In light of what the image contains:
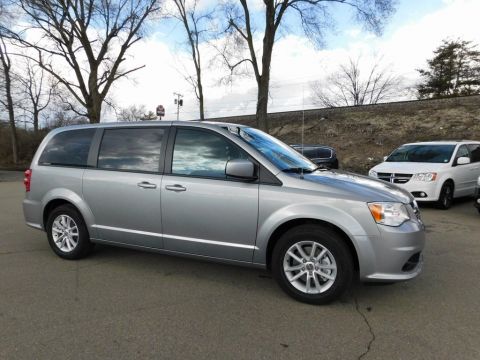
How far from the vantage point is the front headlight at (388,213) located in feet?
11.5

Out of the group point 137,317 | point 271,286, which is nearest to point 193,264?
point 271,286

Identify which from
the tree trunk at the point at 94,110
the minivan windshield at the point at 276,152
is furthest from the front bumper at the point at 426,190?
the tree trunk at the point at 94,110

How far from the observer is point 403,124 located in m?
22.3

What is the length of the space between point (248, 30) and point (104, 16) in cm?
1015

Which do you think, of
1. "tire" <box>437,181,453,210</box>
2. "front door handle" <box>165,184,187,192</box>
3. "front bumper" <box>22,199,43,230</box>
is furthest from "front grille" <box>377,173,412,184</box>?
"front bumper" <box>22,199,43,230</box>

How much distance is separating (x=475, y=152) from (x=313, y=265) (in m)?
9.07

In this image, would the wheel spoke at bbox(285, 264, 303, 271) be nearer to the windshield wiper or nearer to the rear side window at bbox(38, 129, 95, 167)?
the windshield wiper

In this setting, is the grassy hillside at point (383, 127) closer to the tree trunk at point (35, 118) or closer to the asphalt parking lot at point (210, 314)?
the asphalt parking lot at point (210, 314)

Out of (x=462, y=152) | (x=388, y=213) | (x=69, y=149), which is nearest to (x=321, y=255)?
(x=388, y=213)

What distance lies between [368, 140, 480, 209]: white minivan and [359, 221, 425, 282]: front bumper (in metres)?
6.04

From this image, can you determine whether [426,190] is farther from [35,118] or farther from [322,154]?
[35,118]

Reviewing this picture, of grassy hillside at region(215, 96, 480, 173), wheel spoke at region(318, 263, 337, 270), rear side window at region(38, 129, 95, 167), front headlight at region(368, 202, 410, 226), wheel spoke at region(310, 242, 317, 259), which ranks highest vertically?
grassy hillside at region(215, 96, 480, 173)

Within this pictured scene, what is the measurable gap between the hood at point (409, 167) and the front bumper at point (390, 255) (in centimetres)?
616

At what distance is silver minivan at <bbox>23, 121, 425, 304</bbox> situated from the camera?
11.7ft
